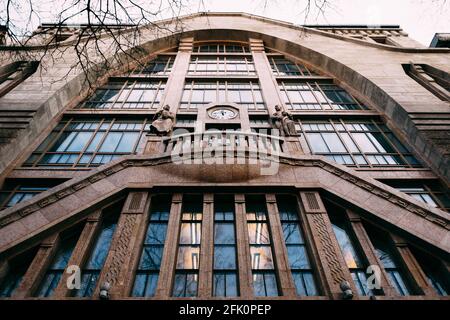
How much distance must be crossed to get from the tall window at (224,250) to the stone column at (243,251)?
357 millimetres

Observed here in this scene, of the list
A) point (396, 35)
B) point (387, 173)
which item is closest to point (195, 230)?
point (387, 173)

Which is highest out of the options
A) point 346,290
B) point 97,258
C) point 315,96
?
point 315,96

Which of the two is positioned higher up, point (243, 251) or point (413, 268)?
point (243, 251)

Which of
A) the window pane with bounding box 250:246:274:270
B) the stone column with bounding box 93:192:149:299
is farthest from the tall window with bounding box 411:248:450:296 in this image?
the stone column with bounding box 93:192:149:299

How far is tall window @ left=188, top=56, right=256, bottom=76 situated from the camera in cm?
1989

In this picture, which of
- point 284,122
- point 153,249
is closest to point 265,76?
point 284,122

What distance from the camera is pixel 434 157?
10531 mm

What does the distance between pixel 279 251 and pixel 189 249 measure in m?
2.56

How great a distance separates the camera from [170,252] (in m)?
7.30

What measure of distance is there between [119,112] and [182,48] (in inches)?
443

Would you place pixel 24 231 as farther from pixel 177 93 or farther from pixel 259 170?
pixel 177 93

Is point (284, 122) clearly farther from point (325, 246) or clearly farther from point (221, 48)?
point (221, 48)

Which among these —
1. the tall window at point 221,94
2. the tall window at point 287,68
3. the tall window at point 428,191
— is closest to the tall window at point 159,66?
the tall window at point 221,94

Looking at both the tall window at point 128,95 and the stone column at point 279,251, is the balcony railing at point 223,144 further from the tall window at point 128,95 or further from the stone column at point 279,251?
the tall window at point 128,95
